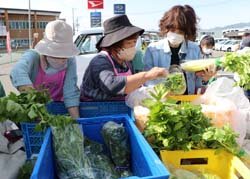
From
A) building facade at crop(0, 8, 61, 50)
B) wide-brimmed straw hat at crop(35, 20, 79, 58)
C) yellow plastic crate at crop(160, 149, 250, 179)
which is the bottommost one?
yellow plastic crate at crop(160, 149, 250, 179)

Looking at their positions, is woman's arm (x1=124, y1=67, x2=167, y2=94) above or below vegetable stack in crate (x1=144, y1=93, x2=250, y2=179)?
above

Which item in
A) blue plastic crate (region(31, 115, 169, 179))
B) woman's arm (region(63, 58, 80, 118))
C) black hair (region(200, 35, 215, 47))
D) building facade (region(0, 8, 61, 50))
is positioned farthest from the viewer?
building facade (region(0, 8, 61, 50))

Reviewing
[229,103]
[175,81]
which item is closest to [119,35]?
[175,81]

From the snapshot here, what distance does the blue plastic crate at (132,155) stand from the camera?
1300mm

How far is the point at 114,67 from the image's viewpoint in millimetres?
2232

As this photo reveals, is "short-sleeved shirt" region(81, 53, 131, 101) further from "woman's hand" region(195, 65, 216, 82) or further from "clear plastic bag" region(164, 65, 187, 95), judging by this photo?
"woman's hand" region(195, 65, 216, 82)

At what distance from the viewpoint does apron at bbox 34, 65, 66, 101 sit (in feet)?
7.80

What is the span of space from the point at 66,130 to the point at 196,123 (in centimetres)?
69

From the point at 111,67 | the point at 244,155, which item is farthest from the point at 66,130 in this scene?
the point at 244,155

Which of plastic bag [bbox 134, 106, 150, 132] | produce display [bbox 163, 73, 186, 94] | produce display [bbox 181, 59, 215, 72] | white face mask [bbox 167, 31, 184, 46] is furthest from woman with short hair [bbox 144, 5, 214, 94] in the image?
plastic bag [bbox 134, 106, 150, 132]

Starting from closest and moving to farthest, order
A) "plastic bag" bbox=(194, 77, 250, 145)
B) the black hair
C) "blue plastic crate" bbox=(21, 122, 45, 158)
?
1. "blue plastic crate" bbox=(21, 122, 45, 158)
2. "plastic bag" bbox=(194, 77, 250, 145)
3. the black hair

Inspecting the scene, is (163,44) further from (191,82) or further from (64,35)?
(64,35)

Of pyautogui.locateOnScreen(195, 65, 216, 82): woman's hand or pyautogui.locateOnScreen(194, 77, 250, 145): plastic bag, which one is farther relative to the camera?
pyautogui.locateOnScreen(195, 65, 216, 82): woman's hand

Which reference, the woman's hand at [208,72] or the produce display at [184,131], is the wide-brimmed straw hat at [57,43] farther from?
the woman's hand at [208,72]
